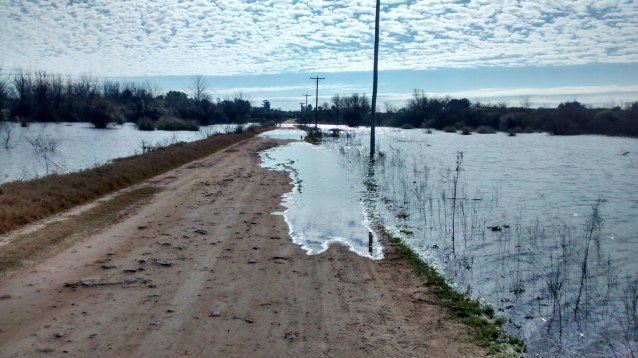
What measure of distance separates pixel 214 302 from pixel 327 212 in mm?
7968

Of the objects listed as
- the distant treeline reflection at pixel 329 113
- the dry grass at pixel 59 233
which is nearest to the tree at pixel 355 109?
the distant treeline reflection at pixel 329 113

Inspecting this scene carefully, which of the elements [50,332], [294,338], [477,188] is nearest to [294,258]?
[294,338]

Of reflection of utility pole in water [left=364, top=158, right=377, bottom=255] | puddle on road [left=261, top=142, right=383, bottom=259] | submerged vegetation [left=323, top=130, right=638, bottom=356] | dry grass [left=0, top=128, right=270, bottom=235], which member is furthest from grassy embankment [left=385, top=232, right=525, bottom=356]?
dry grass [left=0, top=128, right=270, bottom=235]

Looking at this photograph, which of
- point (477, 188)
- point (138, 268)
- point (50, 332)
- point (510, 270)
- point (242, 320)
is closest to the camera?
point (50, 332)

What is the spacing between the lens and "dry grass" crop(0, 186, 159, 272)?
8814 mm

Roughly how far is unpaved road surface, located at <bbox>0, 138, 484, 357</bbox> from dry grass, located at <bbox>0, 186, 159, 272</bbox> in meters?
0.39

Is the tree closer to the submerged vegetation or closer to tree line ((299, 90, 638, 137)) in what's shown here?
tree line ((299, 90, 638, 137))

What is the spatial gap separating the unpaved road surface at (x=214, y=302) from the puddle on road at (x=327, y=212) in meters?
0.55

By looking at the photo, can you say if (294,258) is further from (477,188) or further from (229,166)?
(229,166)

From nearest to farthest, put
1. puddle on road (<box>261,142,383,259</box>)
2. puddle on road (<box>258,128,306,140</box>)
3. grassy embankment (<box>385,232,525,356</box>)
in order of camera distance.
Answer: grassy embankment (<box>385,232,525,356</box>), puddle on road (<box>261,142,383,259</box>), puddle on road (<box>258,128,306,140</box>)

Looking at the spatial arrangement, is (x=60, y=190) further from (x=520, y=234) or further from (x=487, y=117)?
(x=487, y=117)

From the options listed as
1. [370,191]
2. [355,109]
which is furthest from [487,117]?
[370,191]

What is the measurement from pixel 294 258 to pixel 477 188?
43.2 ft

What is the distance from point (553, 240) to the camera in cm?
1149
